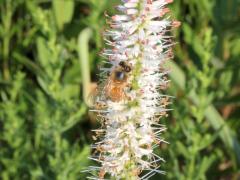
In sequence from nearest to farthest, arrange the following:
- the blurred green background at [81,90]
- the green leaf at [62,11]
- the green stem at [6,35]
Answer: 1. the blurred green background at [81,90]
2. the green stem at [6,35]
3. the green leaf at [62,11]

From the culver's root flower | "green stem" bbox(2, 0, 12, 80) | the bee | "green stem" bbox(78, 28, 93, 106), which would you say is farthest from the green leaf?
the bee

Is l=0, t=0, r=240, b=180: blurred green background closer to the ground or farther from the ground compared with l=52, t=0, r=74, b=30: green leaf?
closer to the ground

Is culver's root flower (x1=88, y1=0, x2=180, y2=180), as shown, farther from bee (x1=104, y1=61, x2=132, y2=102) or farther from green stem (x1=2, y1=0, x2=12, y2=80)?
green stem (x1=2, y1=0, x2=12, y2=80)

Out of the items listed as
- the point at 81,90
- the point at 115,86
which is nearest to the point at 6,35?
the point at 81,90

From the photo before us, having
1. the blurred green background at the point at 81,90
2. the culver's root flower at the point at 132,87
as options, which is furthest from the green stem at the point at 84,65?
the culver's root flower at the point at 132,87

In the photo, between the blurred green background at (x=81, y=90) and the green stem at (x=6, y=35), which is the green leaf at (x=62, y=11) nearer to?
the blurred green background at (x=81, y=90)

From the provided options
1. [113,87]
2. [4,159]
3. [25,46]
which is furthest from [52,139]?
[113,87]

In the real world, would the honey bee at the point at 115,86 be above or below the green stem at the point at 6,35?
below
